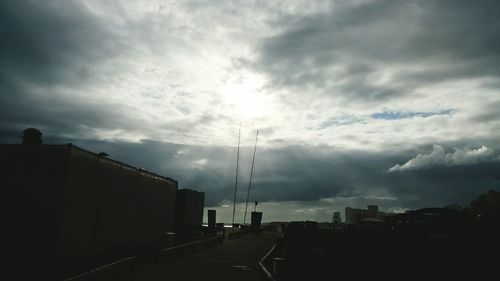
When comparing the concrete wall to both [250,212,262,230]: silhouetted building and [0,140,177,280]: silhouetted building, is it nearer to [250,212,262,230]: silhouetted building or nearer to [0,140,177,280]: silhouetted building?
[0,140,177,280]: silhouetted building

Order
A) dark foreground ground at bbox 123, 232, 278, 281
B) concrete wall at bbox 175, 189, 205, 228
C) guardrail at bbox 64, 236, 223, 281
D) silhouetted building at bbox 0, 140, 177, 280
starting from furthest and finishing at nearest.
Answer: concrete wall at bbox 175, 189, 205, 228, dark foreground ground at bbox 123, 232, 278, 281, silhouetted building at bbox 0, 140, 177, 280, guardrail at bbox 64, 236, 223, 281

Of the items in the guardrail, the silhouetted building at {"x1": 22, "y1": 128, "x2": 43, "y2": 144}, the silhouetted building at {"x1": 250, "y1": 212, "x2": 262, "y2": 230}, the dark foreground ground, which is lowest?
the dark foreground ground

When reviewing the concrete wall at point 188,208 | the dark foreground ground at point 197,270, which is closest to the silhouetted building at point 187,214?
the concrete wall at point 188,208

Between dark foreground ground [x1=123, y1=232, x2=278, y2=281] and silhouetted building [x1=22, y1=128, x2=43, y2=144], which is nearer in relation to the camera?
dark foreground ground [x1=123, y1=232, x2=278, y2=281]

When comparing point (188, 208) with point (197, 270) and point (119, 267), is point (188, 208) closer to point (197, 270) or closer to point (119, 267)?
point (197, 270)

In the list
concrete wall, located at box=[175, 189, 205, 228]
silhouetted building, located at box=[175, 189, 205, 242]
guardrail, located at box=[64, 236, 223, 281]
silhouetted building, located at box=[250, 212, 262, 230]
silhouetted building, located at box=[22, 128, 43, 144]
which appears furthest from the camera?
silhouetted building, located at box=[250, 212, 262, 230]

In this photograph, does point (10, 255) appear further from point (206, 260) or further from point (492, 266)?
point (492, 266)


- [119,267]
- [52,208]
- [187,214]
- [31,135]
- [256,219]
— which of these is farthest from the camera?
[256,219]

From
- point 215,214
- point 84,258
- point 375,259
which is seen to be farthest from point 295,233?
point 215,214

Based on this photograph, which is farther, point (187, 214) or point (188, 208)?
point (188, 208)

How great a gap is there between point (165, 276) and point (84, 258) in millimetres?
3503

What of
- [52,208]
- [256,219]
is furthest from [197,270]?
[256,219]

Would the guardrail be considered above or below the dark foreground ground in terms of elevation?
above

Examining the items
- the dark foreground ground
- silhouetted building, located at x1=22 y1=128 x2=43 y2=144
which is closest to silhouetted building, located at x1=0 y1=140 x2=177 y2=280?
the dark foreground ground
